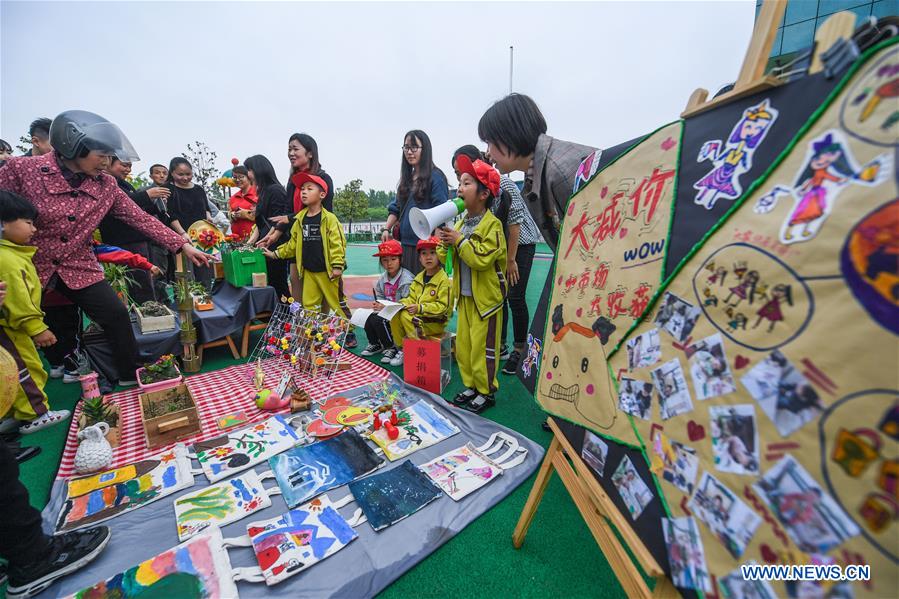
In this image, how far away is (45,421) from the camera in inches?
102

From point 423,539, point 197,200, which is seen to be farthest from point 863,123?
point 197,200

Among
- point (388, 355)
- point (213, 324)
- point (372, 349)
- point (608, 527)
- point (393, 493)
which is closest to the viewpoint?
point (608, 527)

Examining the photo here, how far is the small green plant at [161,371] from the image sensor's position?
2.89 meters

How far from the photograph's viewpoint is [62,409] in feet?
9.16

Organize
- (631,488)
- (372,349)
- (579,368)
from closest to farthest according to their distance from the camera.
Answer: (631,488) → (579,368) → (372,349)

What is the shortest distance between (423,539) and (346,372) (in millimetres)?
2117

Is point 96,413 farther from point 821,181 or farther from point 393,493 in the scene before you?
point 821,181

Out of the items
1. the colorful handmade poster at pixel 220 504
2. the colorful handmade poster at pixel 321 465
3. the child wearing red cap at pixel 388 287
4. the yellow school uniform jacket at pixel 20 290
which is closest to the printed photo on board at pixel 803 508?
the colorful handmade poster at pixel 321 465

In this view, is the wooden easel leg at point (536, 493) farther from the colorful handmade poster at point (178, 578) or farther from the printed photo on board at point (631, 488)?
the colorful handmade poster at point (178, 578)

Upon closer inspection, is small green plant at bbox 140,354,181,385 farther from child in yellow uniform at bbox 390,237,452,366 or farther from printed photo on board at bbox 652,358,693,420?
printed photo on board at bbox 652,358,693,420

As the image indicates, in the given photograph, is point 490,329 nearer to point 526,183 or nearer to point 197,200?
point 526,183

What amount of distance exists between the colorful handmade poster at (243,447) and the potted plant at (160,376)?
31.8 inches

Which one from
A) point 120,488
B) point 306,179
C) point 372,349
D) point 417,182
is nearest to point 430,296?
point 417,182

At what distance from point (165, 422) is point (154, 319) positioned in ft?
5.37
